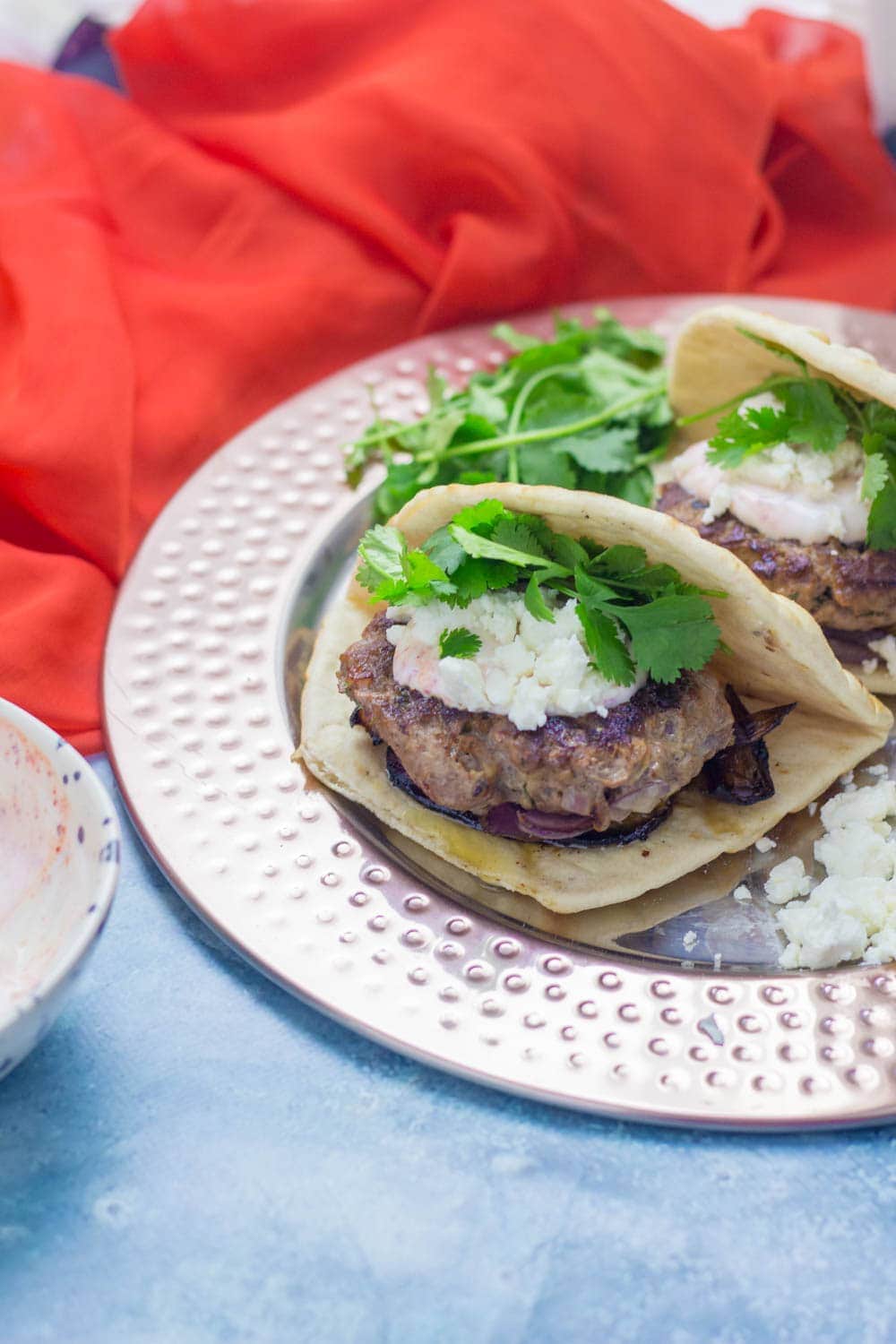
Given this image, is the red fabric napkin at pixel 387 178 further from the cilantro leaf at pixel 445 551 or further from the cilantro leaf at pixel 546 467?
the cilantro leaf at pixel 445 551

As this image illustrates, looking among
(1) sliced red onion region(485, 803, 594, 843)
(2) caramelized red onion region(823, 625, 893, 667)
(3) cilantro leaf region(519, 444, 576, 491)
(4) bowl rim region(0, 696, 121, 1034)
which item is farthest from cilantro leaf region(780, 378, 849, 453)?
(4) bowl rim region(0, 696, 121, 1034)

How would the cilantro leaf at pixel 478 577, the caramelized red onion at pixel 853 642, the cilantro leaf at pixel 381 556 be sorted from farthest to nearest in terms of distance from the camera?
the caramelized red onion at pixel 853 642
the cilantro leaf at pixel 381 556
the cilantro leaf at pixel 478 577

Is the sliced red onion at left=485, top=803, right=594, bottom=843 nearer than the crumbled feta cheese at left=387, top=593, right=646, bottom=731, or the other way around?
the crumbled feta cheese at left=387, top=593, right=646, bottom=731

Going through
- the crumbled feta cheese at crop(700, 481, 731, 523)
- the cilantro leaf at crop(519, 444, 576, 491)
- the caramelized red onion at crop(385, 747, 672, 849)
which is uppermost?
the crumbled feta cheese at crop(700, 481, 731, 523)

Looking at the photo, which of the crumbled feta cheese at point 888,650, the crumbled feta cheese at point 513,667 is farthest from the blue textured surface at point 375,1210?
the crumbled feta cheese at point 888,650

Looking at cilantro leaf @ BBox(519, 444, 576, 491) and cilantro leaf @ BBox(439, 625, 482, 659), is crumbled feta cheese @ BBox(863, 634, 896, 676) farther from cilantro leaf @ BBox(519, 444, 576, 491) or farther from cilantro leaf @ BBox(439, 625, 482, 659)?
cilantro leaf @ BBox(439, 625, 482, 659)

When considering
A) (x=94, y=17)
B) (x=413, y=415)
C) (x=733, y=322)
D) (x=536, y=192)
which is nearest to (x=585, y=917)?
(x=733, y=322)
